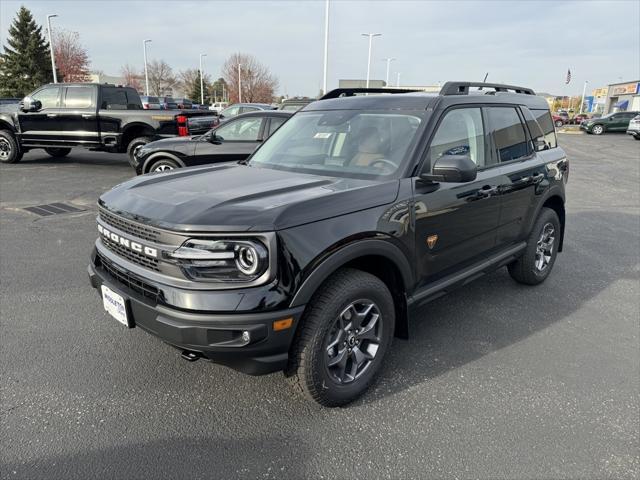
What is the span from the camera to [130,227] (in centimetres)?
262

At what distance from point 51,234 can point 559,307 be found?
593 centimetres

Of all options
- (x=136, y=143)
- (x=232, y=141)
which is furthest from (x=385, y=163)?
(x=136, y=143)

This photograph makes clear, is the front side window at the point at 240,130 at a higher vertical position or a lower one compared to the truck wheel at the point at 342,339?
higher

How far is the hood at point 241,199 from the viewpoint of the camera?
2.31 m

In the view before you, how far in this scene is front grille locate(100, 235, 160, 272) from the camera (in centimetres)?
248

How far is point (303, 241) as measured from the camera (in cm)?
235

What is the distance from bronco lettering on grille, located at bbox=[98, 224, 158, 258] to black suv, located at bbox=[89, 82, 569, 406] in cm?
1

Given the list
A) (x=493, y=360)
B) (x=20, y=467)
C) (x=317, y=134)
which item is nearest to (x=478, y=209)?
(x=493, y=360)

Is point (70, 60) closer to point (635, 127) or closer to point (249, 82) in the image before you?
point (249, 82)

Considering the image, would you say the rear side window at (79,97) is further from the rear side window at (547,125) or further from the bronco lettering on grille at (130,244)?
the rear side window at (547,125)

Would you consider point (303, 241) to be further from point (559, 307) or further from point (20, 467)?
point (559, 307)

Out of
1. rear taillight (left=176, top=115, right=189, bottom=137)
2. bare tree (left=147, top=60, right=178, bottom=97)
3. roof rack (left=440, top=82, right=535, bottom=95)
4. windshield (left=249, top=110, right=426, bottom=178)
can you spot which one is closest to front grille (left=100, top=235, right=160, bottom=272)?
windshield (left=249, top=110, right=426, bottom=178)

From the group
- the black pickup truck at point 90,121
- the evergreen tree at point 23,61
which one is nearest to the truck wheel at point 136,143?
the black pickup truck at point 90,121

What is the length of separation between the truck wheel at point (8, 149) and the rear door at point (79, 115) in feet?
5.52
